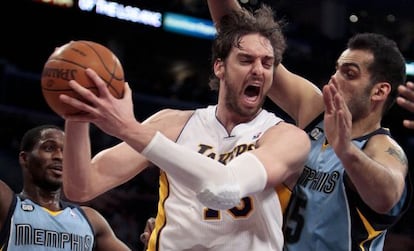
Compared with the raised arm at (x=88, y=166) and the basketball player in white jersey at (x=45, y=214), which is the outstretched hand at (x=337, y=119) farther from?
the basketball player in white jersey at (x=45, y=214)

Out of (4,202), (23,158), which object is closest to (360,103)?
(4,202)

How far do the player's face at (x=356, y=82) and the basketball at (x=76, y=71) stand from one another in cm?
159

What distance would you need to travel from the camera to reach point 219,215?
323 cm

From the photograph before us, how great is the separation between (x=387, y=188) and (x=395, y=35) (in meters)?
12.1

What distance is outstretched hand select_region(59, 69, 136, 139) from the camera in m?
2.64

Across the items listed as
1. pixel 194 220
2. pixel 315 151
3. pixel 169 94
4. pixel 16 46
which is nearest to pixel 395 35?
pixel 169 94

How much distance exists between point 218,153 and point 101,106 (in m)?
0.87

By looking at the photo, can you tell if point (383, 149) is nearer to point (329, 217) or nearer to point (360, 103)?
point (360, 103)

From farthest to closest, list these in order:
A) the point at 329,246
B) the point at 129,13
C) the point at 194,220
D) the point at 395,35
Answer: the point at 395,35, the point at 129,13, the point at 329,246, the point at 194,220

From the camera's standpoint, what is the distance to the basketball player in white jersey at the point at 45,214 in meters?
5.14

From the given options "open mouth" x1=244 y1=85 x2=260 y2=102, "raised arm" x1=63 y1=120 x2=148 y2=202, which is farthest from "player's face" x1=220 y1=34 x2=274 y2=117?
"raised arm" x1=63 y1=120 x2=148 y2=202

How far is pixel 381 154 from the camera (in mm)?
3832

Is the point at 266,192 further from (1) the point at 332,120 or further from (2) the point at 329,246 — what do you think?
(2) the point at 329,246

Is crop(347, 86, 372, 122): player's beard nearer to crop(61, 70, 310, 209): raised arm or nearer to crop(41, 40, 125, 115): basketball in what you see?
crop(61, 70, 310, 209): raised arm
